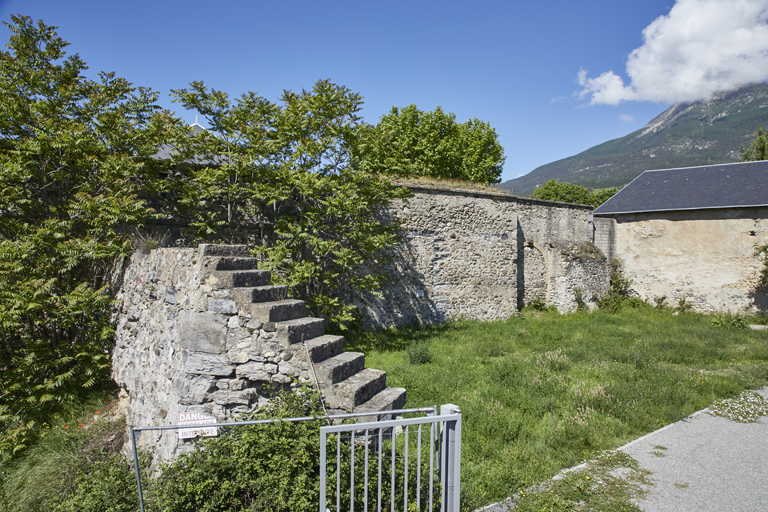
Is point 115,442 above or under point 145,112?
under

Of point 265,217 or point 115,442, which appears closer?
point 115,442

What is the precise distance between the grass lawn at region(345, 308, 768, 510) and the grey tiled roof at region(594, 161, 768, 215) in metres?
5.09

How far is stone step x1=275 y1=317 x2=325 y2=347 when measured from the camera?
3865 millimetres

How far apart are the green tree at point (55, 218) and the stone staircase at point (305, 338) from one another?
268 centimetres

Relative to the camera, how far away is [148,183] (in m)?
7.23

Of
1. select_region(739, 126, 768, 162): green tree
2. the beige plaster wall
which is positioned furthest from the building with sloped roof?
select_region(739, 126, 768, 162): green tree

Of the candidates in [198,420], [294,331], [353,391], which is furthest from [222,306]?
[353,391]

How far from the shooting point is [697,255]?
14.4 metres

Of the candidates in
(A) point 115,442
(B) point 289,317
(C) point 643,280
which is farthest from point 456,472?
(C) point 643,280

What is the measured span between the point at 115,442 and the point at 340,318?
419 centimetres

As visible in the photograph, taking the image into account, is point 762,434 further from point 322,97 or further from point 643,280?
point 643,280

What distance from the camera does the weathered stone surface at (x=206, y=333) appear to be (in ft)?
13.5

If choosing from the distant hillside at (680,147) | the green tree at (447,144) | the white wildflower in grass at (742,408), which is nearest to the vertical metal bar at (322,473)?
the white wildflower in grass at (742,408)

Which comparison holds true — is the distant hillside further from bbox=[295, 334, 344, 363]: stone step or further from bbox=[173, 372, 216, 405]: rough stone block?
bbox=[173, 372, 216, 405]: rough stone block
